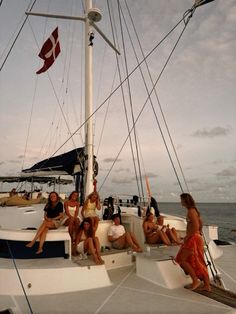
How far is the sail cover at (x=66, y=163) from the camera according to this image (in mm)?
10289

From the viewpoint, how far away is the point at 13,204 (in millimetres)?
11531

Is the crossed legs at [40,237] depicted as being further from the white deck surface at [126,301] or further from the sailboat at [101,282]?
the white deck surface at [126,301]

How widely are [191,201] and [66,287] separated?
321 cm

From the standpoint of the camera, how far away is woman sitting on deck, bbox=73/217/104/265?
6.66 m

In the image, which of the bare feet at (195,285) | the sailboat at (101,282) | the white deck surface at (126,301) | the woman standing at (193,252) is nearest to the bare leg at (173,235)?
the sailboat at (101,282)

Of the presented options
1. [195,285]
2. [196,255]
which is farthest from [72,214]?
[195,285]

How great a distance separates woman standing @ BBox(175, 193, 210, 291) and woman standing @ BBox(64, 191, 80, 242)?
8.80 ft

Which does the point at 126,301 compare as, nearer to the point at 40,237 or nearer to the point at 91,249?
the point at 91,249

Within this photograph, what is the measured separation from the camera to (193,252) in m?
5.91

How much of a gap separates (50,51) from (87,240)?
903 centimetres

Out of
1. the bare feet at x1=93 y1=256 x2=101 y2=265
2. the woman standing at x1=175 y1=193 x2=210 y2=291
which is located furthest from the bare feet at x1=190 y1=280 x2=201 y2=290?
the bare feet at x1=93 y1=256 x2=101 y2=265

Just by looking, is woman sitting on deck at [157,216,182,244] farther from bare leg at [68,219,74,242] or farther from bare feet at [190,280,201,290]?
bare leg at [68,219,74,242]

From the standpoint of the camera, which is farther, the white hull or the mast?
the mast

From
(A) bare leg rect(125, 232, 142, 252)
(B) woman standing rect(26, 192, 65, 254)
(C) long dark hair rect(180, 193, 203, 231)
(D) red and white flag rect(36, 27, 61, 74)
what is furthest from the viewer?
(D) red and white flag rect(36, 27, 61, 74)
